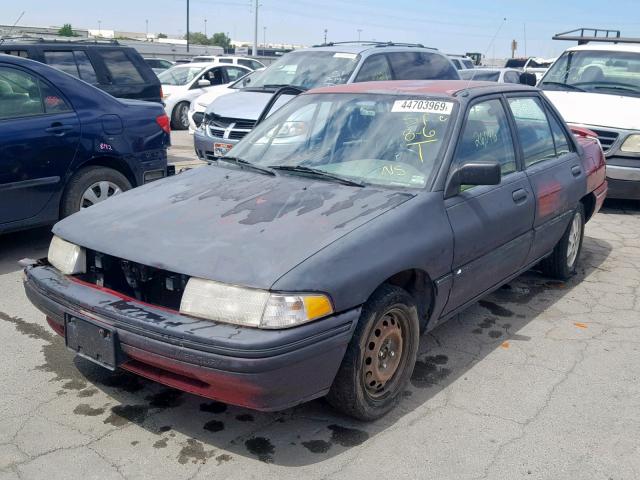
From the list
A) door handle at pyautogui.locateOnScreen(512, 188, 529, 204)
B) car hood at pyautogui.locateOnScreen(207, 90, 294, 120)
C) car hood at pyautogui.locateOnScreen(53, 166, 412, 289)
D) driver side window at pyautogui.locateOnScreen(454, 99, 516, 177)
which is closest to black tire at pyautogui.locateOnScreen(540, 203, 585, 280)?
door handle at pyautogui.locateOnScreen(512, 188, 529, 204)

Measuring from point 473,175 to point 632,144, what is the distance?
16.5ft

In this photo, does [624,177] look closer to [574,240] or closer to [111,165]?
[574,240]

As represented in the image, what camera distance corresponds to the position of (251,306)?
2838 millimetres

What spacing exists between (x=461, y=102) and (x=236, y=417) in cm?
221

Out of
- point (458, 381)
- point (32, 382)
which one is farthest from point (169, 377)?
point (458, 381)

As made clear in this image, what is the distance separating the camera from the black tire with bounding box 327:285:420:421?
123 inches

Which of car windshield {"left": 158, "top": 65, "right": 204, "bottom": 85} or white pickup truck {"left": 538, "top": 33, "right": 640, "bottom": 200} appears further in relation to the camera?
car windshield {"left": 158, "top": 65, "right": 204, "bottom": 85}

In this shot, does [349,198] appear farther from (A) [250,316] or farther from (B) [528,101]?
(B) [528,101]

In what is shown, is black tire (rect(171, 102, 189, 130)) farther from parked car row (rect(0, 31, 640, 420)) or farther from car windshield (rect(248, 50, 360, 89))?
parked car row (rect(0, 31, 640, 420))

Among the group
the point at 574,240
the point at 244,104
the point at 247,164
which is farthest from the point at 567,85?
the point at 247,164

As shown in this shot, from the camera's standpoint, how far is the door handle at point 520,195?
4.34 meters

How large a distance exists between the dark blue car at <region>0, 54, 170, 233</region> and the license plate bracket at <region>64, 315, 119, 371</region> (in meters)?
2.53

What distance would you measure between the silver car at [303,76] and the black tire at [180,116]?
18.8ft

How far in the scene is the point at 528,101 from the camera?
16.4 ft
